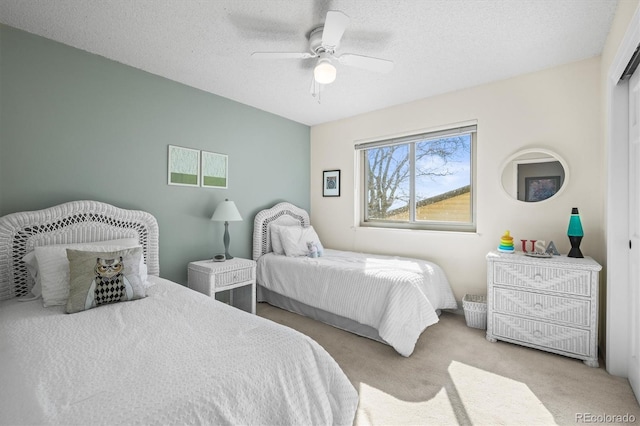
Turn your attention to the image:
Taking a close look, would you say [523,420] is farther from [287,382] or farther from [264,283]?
[264,283]

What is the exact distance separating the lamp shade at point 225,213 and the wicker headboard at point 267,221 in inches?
21.9

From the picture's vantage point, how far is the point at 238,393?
1062 mm

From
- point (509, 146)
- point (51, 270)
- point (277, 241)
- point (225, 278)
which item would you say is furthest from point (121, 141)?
point (509, 146)

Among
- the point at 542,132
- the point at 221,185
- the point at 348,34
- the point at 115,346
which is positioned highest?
the point at 348,34

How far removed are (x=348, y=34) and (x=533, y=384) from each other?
2776mm

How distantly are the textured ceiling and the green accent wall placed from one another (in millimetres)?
186

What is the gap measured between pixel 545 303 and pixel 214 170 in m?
3.39

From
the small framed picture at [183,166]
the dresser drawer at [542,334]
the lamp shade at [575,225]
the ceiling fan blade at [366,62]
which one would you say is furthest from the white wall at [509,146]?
the small framed picture at [183,166]

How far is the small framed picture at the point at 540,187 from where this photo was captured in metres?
2.76

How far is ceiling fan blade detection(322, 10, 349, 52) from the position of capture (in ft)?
5.56

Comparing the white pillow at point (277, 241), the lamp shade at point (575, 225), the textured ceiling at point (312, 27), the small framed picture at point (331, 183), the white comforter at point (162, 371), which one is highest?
the textured ceiling at point (312, 27)

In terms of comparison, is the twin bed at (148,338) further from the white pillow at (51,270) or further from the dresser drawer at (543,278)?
the dresser drawer at (543,278)

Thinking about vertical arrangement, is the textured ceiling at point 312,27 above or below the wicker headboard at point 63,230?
above

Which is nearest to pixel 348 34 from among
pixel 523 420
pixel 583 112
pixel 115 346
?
pixel 583 112
